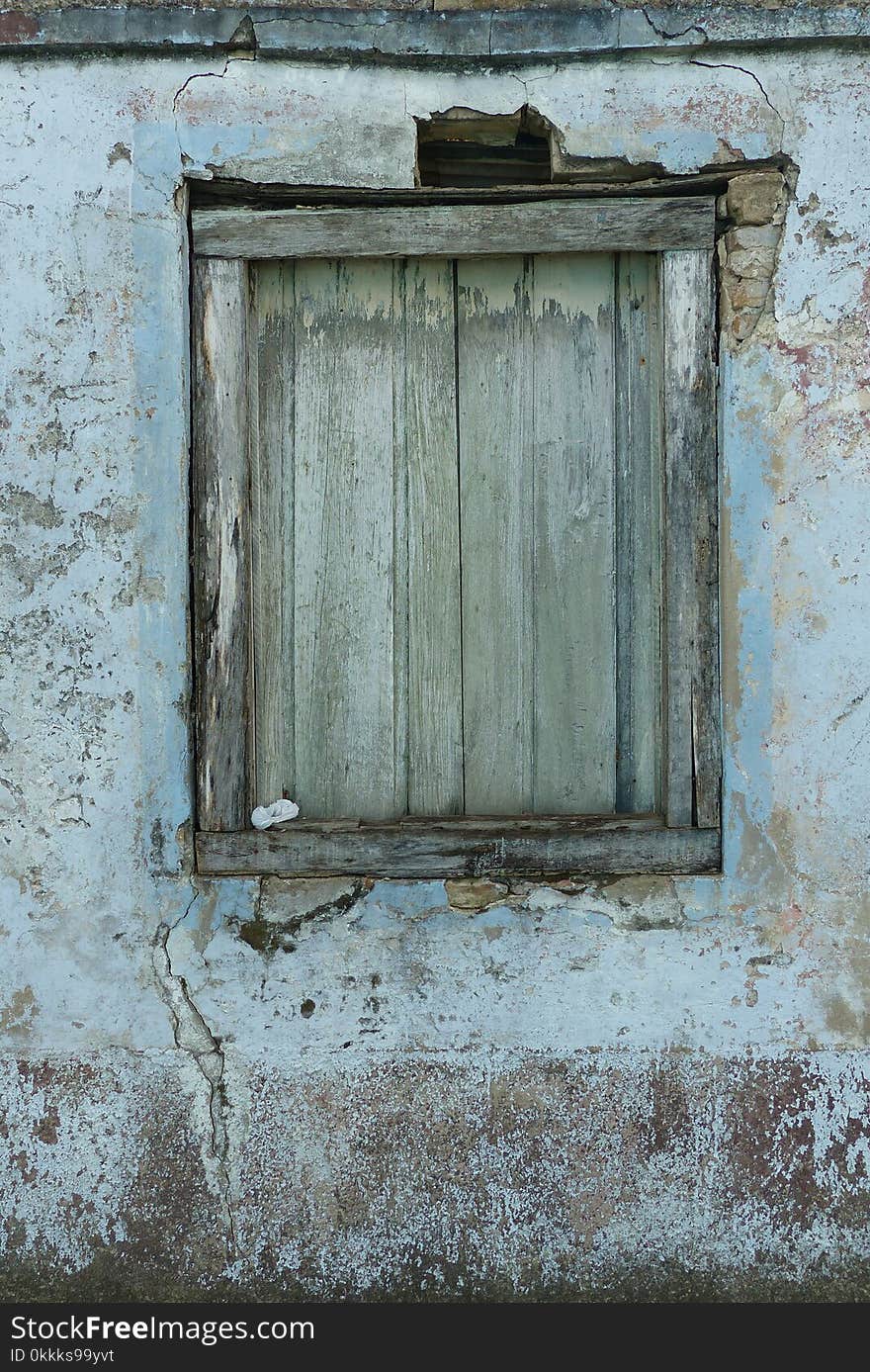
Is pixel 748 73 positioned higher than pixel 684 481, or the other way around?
pixel 748 73

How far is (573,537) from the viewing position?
2.51 m

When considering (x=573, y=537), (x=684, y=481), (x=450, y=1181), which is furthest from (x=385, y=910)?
(x=684, y=481)

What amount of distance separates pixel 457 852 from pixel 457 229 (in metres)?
1.38

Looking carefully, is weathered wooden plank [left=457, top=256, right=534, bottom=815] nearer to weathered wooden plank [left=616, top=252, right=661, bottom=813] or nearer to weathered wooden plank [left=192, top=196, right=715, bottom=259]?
weathered wooden plank [left=192, top=196, right=715, bottom=259]

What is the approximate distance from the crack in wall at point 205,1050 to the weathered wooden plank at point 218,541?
27cm

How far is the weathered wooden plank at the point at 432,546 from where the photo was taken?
2.51 meters

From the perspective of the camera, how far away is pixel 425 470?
2.52m

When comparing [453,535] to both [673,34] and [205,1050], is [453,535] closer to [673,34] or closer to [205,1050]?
[673,34]

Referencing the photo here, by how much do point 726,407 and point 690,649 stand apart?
1.79 feet

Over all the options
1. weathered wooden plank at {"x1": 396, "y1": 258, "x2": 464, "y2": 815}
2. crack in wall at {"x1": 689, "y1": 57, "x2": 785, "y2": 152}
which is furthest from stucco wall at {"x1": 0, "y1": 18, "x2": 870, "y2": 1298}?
weathered wooden plank at {"x1": 396, "y1": 258, "x2": 464, "y2": 815}

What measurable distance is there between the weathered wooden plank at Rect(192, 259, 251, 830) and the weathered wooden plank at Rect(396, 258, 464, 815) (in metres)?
0.39

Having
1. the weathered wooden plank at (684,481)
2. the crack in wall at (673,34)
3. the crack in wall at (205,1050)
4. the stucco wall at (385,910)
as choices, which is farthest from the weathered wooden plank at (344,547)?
the crack in wall at (673,34)

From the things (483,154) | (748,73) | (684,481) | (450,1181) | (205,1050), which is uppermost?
(748,73)

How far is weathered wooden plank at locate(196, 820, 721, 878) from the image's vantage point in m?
2.40
